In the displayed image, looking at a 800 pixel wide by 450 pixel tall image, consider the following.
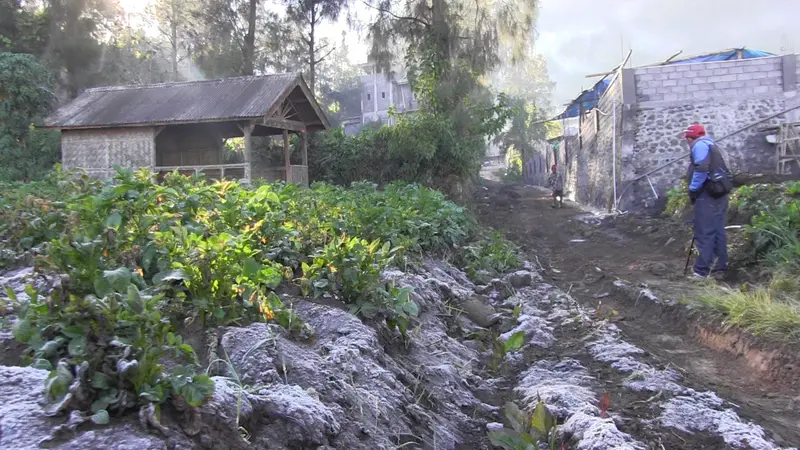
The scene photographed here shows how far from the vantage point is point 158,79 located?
34.9 metres

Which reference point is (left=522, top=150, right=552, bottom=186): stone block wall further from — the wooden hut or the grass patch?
the grass patch

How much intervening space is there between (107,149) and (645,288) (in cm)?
1633

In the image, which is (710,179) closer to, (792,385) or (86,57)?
(792,385)

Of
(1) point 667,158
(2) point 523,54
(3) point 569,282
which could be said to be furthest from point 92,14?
(3) point 569,282

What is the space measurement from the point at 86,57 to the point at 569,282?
2575cm

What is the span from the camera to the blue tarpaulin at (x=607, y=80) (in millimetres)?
19484

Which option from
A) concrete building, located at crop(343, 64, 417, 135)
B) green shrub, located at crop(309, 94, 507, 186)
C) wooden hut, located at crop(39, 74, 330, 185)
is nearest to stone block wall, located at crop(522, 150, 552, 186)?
concrete building, located at crop(343, 64, 417, 135)

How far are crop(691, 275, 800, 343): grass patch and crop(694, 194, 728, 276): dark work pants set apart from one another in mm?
1091

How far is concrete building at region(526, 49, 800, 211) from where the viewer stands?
13914 mm

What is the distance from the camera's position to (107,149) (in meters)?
17.9

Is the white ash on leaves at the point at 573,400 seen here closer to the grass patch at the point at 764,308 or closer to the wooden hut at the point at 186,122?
the grass patch at the point at 764,308

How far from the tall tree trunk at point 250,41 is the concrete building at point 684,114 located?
15.8 m

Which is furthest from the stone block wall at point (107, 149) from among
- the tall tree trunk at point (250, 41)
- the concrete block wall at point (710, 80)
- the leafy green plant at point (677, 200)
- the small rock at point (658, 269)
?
the small rock at point (658, 269)

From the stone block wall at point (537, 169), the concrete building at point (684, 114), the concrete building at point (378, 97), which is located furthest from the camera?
the concrete building at point (378, 97)
